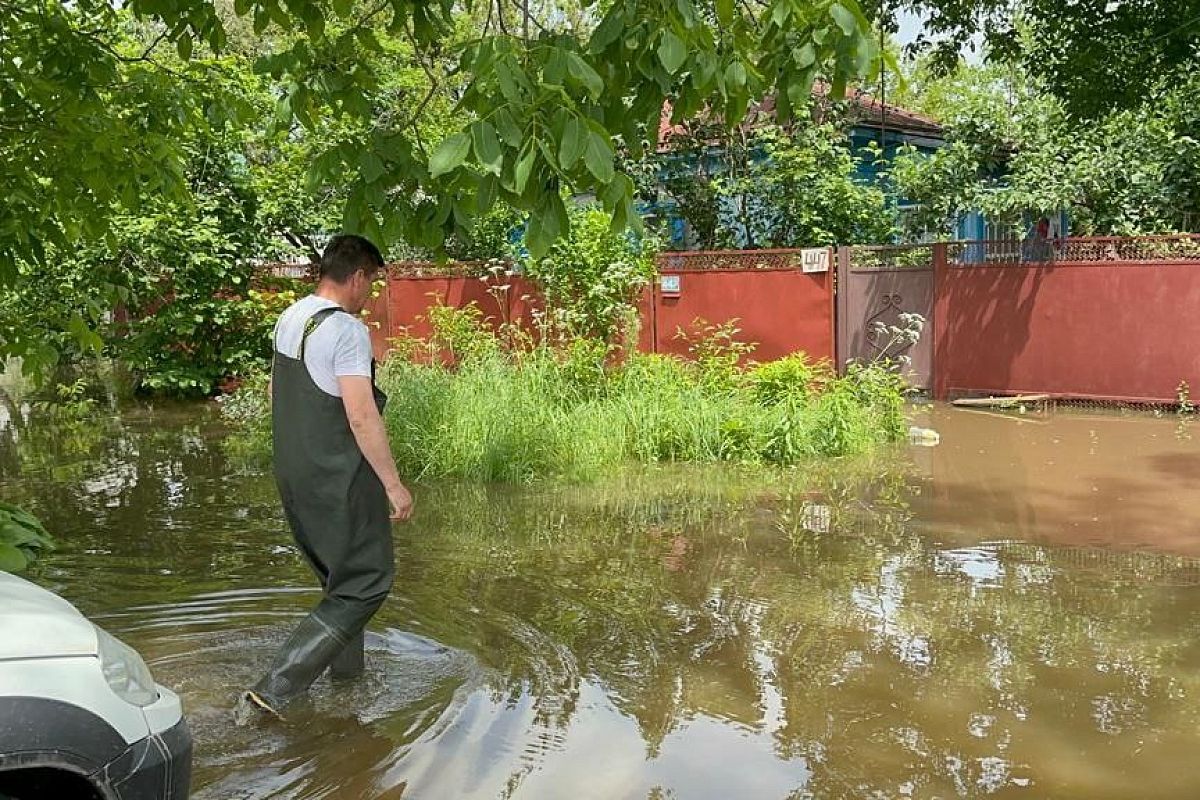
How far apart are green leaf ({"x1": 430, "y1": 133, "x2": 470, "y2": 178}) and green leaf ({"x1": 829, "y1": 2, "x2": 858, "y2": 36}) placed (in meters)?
1.19

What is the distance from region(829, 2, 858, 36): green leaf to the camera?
11.0 ft

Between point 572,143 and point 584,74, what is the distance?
0.85 feet

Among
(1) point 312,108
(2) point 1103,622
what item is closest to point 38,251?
(1) point 312,108

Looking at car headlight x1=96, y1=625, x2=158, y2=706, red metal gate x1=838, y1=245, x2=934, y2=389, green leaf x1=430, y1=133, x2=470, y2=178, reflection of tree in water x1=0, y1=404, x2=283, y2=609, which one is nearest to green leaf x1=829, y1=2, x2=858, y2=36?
green leaf x1=430, y1=133, x2=470, y2=178

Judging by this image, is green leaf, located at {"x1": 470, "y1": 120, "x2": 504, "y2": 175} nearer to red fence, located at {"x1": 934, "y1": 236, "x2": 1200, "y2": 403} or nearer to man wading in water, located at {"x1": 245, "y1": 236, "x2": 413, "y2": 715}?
man wading in water, located at {"x1": 245, "y1": 236, "x2": 413, "y2": 715}

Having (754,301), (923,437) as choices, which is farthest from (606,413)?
(754,301)

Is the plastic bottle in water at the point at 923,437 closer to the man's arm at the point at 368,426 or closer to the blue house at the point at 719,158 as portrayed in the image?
the blue house at the point at 719,158

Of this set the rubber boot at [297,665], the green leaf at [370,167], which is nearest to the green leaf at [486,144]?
the green leaf at [370,167]

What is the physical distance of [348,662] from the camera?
4520mm

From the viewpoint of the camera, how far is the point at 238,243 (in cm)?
1504

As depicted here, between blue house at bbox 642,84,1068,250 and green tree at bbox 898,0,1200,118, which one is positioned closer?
green tree at bbox 898,0,1200,118

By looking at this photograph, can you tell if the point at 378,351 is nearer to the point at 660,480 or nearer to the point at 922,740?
the point at 660,480

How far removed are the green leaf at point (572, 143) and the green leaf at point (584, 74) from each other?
14 centimetres

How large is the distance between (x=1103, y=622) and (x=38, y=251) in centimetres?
574
